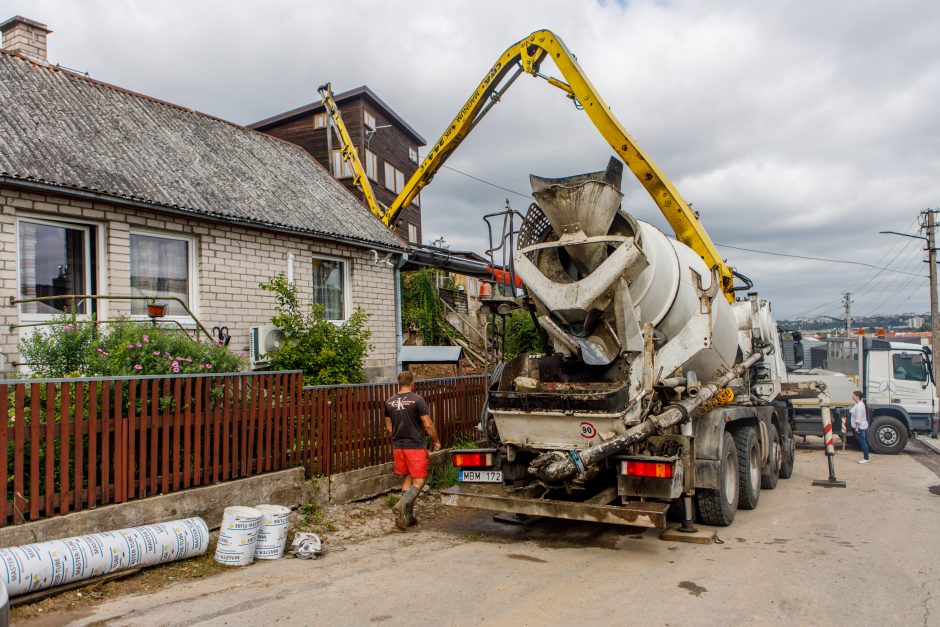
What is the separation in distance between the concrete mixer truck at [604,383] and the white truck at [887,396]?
976cm

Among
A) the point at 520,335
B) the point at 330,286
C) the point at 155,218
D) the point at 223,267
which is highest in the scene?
the point at 155,218

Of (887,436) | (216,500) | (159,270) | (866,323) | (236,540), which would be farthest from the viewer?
(866,323)

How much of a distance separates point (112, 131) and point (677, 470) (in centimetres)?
1025

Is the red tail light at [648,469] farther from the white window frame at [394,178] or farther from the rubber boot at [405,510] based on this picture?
the white window frame at [394,178]

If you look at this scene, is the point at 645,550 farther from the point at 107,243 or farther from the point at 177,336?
the point at 107,243

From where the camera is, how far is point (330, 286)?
45.3 feet

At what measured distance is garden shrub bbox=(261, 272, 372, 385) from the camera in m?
10.6

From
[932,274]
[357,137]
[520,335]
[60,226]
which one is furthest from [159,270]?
[932,274]

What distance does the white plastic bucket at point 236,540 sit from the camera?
5.93m

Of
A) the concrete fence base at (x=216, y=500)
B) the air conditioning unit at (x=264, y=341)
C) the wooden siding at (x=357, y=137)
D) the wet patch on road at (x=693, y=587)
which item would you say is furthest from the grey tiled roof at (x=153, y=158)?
the wet patch on road at (x=693, y=587)

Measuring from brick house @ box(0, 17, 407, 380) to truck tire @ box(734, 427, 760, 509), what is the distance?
7.79m

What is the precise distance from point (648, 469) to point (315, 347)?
625cm

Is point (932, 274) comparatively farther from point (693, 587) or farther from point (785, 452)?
point (693, 587)

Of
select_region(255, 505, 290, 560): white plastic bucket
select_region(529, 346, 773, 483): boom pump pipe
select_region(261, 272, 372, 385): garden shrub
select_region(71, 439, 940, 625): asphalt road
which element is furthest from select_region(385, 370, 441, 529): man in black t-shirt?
select_region(261, 272, 372, 385): garden shrub
